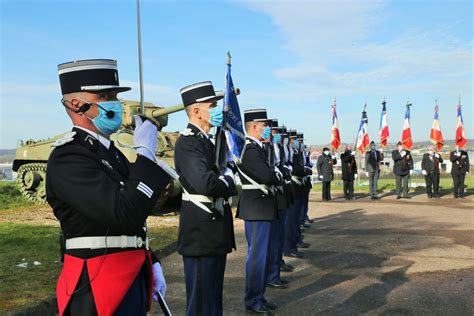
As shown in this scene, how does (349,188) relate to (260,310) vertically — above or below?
above

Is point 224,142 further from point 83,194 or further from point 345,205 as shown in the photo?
point 345,205

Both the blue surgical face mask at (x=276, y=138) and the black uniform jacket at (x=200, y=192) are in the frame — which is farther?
the blue surgical face mask at (x=276, y=138)

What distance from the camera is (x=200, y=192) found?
377 cm

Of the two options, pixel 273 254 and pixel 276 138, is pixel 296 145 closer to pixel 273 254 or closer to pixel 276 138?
pixel 276 138

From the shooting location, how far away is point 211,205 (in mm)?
3980

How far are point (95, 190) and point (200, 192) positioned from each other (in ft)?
5.26

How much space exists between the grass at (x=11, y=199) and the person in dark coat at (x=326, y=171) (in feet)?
33.5

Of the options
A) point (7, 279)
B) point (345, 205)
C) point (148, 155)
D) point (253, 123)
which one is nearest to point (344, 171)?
point (345, 205)

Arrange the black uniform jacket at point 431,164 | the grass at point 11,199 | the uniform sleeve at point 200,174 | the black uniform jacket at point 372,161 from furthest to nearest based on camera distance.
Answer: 1. the black uniform jacket at point 372,161
2. the black uniform jacket at point 431,164
3. the grass at point 11,199
4. the uniform sleeve at point 200,174

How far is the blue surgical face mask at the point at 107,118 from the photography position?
243 centimetres

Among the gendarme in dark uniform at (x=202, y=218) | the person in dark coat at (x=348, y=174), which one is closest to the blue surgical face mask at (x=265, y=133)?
the gendarme in dark uniform at (x=202, y=218)

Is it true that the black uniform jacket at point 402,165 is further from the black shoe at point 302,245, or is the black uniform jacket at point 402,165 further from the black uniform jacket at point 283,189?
the black uniform jacket at point 283,189

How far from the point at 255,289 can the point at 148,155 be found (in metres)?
3.33

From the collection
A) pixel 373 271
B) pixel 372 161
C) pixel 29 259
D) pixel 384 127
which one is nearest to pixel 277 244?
pixel 373 271
